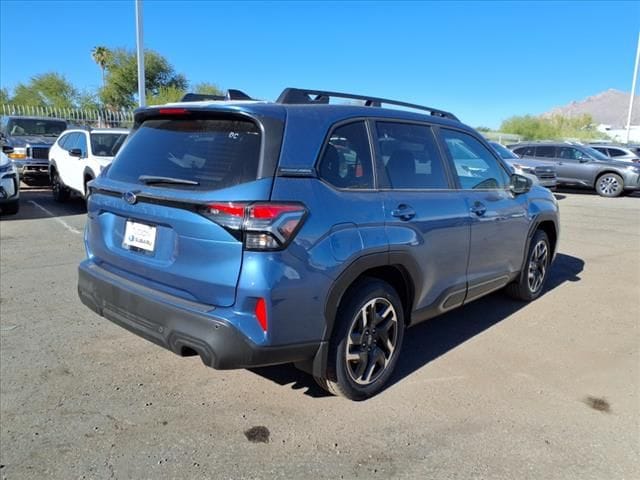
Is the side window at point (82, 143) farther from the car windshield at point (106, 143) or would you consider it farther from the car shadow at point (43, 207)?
the car shadow at point (43, 207)

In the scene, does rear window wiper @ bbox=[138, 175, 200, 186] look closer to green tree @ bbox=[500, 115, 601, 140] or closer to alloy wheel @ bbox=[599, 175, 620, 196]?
alloy wheel @ bbox=[599, 175, 620, 196]

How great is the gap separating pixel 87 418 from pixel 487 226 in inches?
126

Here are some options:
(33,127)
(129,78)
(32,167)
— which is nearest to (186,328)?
(32,167)

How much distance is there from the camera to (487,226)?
411 cm

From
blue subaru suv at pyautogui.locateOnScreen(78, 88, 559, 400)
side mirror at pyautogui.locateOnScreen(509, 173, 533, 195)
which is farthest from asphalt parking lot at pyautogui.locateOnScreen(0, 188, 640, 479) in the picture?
side mirror at pyautogui.locateOnScreen(509, 173, 533, 195)

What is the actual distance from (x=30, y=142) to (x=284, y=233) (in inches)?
525

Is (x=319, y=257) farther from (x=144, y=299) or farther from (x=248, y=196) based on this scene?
(x=144, y=299)

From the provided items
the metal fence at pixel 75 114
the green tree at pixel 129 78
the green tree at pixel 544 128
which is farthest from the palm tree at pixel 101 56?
the green tree at pixel 544 128

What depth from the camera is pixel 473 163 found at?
14.1ft

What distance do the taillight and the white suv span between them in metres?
7.33

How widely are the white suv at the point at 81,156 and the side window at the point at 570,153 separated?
47.9 ft

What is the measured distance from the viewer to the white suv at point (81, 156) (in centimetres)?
931

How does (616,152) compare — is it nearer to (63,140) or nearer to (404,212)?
(63,140)

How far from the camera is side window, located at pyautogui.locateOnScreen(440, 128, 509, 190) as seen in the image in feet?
13.0
